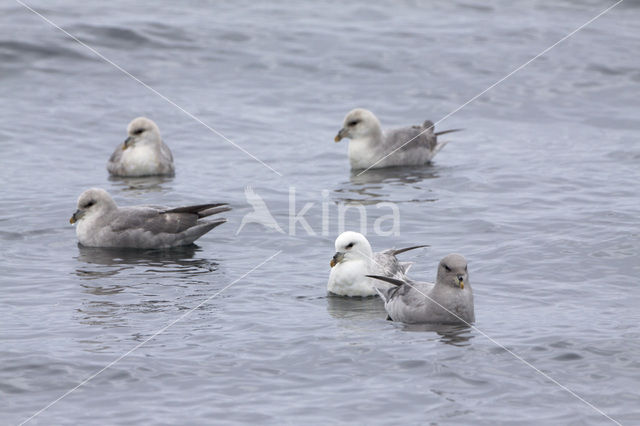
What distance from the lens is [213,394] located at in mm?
8477

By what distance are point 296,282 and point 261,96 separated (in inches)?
443

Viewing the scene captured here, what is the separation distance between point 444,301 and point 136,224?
4869 millimetres

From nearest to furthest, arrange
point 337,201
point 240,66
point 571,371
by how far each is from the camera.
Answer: point 571,371
point 337,201
point 240,66

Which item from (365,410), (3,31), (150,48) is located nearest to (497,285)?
(365,410)

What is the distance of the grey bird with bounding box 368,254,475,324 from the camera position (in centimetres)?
998

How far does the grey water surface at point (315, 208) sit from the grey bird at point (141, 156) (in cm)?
40

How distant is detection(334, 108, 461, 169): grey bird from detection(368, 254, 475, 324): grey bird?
7500 mm

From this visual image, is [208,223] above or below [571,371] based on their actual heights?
above

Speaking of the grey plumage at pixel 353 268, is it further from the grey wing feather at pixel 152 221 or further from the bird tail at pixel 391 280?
the grey wing feather at pixel 152 221

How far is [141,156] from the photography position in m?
16.9

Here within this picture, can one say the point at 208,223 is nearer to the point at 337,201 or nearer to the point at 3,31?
the point at 337,201

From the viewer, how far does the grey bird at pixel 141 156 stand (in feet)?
55.4

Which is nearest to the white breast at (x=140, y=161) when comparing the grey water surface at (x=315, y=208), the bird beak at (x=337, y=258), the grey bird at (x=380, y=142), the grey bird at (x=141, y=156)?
the grey bird at (x=141, y=156)

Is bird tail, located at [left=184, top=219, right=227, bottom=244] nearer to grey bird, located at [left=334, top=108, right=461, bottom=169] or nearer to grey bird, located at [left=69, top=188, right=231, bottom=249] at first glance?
grey bird, located at [left=69, top=188, right=231, bottom=249]
